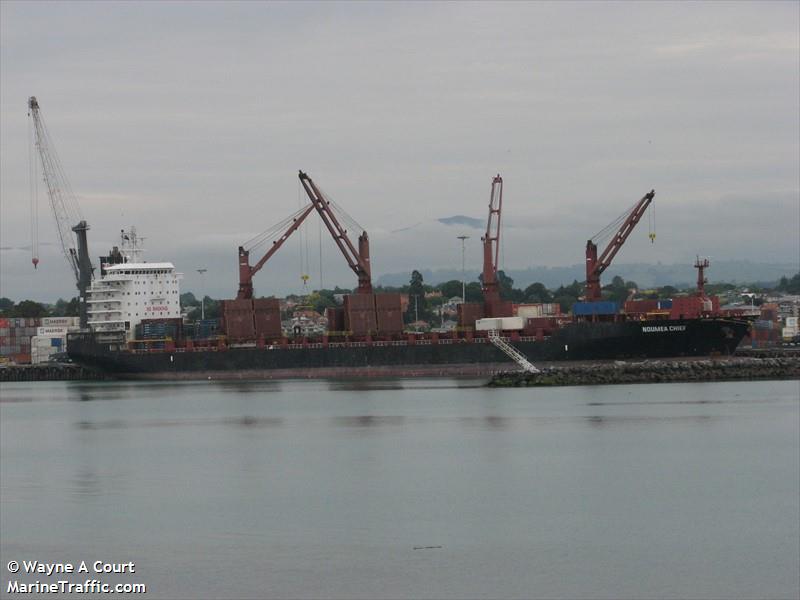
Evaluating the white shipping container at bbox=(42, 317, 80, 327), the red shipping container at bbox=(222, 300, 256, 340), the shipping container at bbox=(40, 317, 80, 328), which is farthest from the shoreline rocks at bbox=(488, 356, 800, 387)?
the white shipping container at bbox=(42, 317, 80, 327)

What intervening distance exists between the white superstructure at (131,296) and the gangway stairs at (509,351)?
858 inches

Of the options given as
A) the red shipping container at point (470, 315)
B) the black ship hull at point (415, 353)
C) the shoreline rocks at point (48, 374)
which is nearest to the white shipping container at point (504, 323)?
the black ship hull at point (415, 353)

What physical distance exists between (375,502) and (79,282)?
210 feet

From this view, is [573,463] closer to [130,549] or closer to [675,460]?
[675,460]

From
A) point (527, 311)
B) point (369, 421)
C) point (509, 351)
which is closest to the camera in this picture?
point (369, 421)

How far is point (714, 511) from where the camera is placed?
23.7 metres

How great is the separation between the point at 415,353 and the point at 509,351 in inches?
244

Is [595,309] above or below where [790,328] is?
above

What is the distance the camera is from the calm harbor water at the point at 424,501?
19.3 meters

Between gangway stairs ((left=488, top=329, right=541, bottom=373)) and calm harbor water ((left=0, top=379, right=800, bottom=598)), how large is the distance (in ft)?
56.3

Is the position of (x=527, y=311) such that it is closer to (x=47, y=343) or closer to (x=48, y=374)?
(x=48, y=374)

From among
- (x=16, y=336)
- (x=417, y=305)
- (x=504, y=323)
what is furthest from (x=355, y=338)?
(x=417, y=305)

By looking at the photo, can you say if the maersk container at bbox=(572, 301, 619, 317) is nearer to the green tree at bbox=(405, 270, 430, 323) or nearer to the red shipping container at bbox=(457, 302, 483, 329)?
the red shipping container at bbox=(457, 302, 483, 329)

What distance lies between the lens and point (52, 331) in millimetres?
115812
